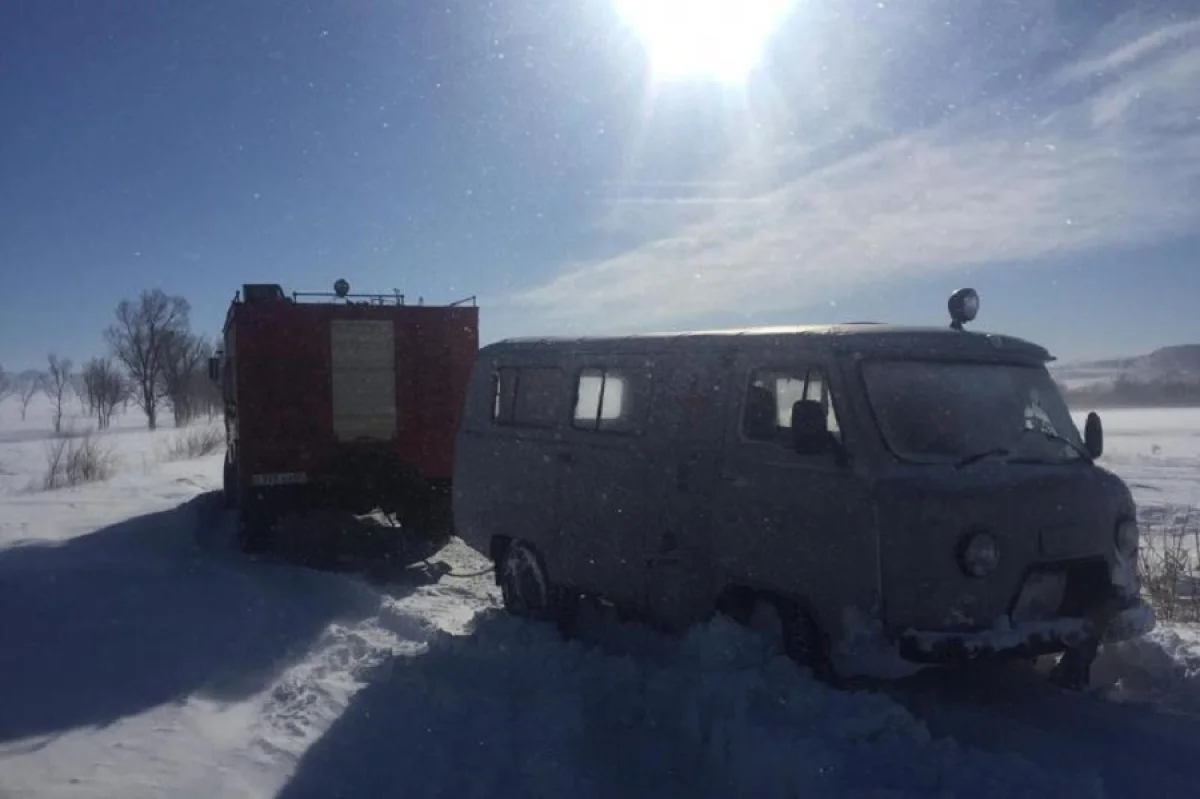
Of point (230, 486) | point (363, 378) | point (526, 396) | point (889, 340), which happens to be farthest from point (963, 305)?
point (230, 486)

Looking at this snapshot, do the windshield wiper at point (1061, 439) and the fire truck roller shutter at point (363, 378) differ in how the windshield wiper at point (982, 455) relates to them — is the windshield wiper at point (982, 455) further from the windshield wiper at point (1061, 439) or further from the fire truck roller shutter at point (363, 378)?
the fire truck roller shutter at point (363, 378)

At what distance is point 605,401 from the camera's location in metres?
7.10

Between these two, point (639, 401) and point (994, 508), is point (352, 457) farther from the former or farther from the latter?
point (994, 508)

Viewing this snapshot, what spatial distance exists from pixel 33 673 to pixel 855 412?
17.8 feet

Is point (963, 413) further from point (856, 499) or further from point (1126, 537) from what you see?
point (1126, 537)

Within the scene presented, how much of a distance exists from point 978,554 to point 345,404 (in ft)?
27.5

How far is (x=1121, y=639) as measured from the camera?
5438 millimetres

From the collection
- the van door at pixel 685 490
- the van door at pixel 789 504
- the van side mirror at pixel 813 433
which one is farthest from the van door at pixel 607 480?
the van side mirror at pixel 813 433

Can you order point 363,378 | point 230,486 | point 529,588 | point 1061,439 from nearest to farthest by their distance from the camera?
point 1061,439, point 529,588, point 363,378, point 230,486

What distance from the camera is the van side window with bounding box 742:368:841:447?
5660mm

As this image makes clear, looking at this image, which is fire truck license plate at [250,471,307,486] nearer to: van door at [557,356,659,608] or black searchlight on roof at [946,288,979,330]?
van door at [557,356,659,608]

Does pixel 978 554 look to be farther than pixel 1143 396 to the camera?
No

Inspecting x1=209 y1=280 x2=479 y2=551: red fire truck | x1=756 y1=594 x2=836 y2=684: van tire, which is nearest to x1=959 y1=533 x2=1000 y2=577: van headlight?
x1=756 y1=594 x2=836 y2=684: van tire

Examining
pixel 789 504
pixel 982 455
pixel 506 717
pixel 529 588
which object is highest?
pixel 982 455
